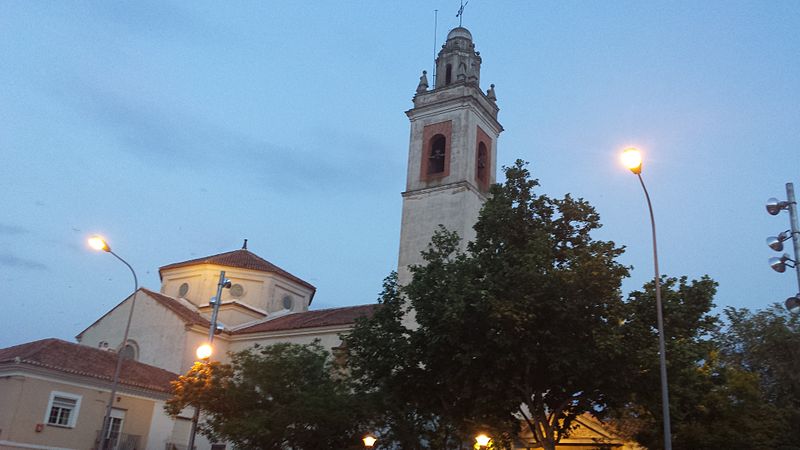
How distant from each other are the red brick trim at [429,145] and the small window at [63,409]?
21.1m

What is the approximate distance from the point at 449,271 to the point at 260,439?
837cm

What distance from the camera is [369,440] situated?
2386 centimetres

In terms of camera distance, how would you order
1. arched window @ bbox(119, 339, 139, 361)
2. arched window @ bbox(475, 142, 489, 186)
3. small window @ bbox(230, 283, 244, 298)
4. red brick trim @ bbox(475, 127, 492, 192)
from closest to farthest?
red brick trim @ bbox(475, 127, 492, 192) < arched window @ bbox(475, 142, 489, 186) < arched window @ bbox(119, 339, 139, 361) < small window @ bbox(230, 283, 244, 298)

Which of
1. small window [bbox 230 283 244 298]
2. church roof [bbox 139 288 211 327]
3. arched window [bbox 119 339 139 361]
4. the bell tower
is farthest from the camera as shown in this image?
small window [bbox 230 283 244 298]

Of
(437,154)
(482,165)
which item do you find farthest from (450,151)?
(482,165)

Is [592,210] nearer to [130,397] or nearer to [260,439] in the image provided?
[260,439]

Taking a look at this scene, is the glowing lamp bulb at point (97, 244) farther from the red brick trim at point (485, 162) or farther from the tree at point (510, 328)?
the red brick trim at point (485, 162)

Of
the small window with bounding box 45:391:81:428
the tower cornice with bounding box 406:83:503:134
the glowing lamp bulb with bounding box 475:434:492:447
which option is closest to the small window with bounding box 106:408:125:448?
the small window with bounding box 45:391:81:428

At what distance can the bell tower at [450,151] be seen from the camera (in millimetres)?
39281

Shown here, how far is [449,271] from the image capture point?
21172mm

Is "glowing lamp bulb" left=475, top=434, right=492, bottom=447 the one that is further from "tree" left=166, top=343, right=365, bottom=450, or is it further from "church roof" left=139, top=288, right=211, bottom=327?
"church roof" left=139, top=288, right=211, bottom=327

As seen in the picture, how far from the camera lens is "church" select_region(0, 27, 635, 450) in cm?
2992

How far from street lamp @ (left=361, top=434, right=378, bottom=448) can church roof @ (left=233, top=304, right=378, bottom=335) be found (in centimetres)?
1446

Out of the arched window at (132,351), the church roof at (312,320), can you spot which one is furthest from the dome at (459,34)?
the arched window at (132,351)
